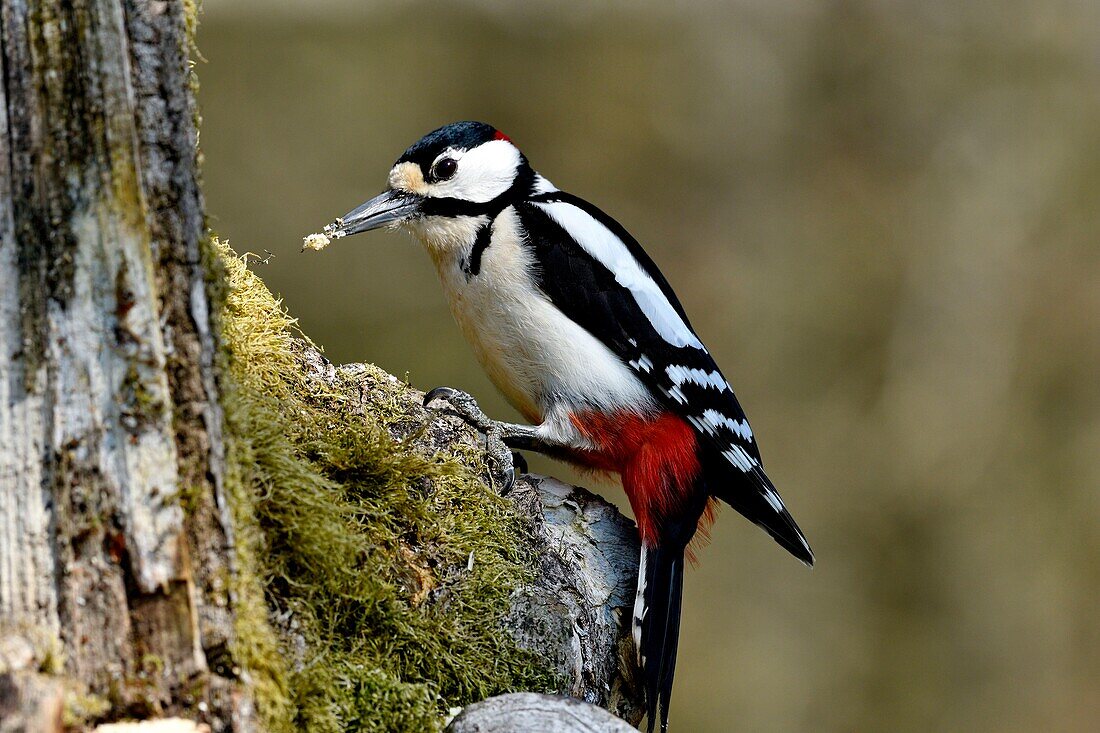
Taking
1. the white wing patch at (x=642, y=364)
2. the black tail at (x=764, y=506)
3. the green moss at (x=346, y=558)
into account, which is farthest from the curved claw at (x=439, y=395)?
the black tail at (x=764, y=506)

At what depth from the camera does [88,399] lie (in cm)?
140

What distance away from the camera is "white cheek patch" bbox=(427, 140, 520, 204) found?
2971 mm

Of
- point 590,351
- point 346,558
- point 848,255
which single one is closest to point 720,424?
point 590,351

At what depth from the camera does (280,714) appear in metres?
1.57

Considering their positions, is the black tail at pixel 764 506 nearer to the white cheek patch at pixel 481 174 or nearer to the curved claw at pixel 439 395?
the curved claw at pixel 439 395

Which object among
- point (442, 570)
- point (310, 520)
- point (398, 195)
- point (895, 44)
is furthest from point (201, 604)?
point (895, 44)

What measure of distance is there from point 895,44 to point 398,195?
4.36 metres

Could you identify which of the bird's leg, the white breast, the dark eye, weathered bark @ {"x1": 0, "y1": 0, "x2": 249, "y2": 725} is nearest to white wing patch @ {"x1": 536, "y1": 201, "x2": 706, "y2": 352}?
the white breast

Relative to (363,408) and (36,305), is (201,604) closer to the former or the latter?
(36,305)

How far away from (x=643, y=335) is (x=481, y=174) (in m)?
0.67

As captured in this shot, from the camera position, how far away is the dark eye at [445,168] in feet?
9.77

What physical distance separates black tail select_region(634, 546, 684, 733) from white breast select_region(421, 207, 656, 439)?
0.42 metres

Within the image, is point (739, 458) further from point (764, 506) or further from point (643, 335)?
point (643, 335)

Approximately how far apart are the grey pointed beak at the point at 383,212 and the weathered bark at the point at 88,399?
142 cm
